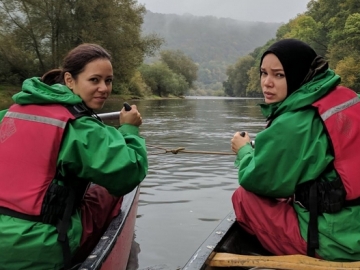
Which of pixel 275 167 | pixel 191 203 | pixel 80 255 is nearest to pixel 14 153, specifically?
pixel 80 255

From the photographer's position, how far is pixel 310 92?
8.49 feet

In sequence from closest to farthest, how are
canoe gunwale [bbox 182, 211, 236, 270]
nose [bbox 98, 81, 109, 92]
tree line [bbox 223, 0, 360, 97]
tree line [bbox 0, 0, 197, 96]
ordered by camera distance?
canoe gunwale [bbox 182, 211, 236, 270], nose [bbox 98, 81, 109, 92], tree line [bbox 0, 0, 197, 96], tree line [bbox 223, 0, 360, 97]

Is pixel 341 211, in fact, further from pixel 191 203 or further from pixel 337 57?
pixel 337 57

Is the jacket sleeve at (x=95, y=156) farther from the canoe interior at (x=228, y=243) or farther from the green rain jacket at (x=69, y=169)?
the canoe interior at (x=228, y=243)

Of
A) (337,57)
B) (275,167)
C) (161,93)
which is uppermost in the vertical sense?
(275,167)

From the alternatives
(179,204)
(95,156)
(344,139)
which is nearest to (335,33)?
(179,204)

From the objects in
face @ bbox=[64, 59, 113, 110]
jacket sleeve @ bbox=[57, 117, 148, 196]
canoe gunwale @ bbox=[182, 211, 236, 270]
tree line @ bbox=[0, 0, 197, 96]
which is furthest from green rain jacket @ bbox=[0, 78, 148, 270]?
tree line @ bbox=[0, 0, 197, 96]

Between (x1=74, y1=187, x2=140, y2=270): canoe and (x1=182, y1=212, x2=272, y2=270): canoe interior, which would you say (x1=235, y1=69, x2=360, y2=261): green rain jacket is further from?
(x1=74, y1=187, x2=140, y2=270): canoe

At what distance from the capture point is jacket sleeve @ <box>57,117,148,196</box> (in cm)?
245

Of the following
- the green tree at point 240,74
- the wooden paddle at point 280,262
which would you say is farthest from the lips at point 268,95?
the green tree at point 240,74

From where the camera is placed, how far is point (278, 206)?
280cm

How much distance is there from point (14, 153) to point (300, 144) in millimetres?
1569

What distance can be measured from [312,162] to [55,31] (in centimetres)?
3381

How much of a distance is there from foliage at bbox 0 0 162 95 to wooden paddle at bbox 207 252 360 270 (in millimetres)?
30744
